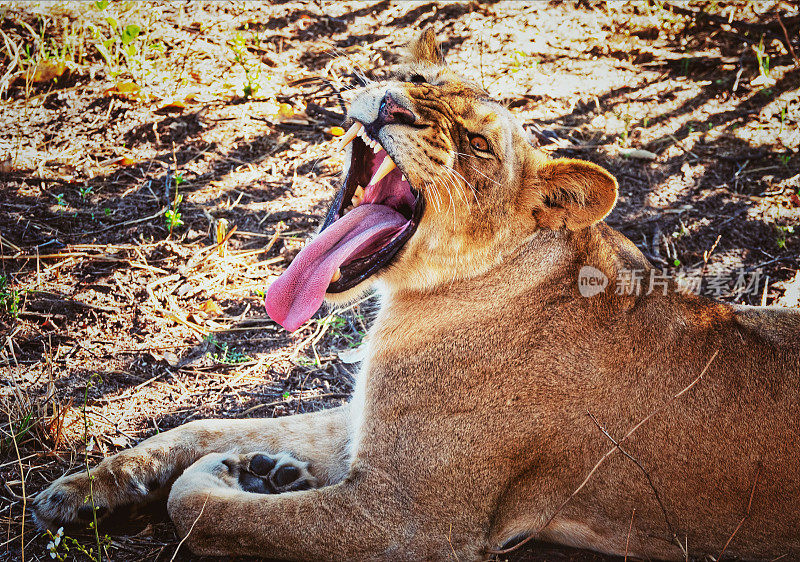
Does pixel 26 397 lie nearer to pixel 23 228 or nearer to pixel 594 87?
pixel 23 228

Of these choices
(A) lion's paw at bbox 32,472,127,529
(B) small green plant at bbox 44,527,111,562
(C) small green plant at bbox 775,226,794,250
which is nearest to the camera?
(B) small green plant at bbox 44,527,111,562

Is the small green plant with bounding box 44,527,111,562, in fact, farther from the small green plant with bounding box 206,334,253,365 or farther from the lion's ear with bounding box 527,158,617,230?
the lion's ear with bounding box 527,158,617,230

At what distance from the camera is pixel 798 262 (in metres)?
5.68

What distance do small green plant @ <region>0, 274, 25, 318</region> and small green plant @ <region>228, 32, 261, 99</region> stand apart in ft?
9.17

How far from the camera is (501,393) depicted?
3.38 meters

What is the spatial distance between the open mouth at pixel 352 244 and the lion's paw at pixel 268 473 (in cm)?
74

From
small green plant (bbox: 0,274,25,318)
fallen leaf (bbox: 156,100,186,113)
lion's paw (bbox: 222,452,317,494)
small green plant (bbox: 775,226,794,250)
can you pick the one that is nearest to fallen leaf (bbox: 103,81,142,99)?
fallen leaf (bbox: 156,100,186,113)

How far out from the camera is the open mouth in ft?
11.4

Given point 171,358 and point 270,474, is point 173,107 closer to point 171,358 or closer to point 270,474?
point 171,358

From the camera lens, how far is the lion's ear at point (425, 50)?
398 cm

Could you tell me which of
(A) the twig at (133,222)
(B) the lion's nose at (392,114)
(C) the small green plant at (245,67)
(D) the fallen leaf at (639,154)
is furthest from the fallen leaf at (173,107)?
(D) the fallen leaf at (639,154)

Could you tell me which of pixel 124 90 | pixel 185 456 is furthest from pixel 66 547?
pixel 124 90

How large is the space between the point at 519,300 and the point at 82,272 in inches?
115

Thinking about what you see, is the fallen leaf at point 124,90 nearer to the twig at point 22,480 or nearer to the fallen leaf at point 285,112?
the fallen leaf at point 285,112
